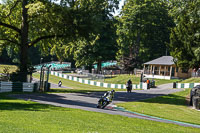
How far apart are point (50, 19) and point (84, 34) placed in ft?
13.6

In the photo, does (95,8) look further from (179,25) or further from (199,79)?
(199,79)

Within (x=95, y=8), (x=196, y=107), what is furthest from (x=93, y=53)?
(x=196, y=107)

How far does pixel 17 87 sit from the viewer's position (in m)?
24.7

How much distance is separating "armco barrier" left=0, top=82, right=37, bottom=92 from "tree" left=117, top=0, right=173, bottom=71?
3288 cm

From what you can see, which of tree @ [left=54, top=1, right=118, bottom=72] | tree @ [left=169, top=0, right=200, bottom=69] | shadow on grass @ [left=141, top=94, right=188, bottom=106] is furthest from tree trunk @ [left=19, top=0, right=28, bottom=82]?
tree @ [left=54, top=1, right=118, bottom=72]

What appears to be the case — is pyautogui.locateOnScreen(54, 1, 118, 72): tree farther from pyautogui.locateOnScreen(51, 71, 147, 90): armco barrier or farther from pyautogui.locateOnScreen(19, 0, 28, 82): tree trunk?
pyautogui.locateOnScreen(19, 0, 28, 82): tree trunk

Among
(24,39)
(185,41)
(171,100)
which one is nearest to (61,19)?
(24,39)

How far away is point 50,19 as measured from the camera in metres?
25.7

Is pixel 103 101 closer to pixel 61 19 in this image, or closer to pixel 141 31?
pixel 61 19

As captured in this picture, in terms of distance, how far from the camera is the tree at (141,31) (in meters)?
59.0

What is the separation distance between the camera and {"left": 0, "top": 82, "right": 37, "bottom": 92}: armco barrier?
78.2 feet

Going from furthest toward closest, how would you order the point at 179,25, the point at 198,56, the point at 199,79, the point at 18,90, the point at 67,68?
1. the point at 67,68
2. the point at 199,79
3. the point at 179,25
4. the point at 198,56
5. the point at 18,90

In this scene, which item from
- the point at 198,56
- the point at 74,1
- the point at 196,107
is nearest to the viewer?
the point at 196,107

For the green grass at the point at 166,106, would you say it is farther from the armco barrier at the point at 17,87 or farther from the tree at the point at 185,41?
the armco barrier at the point at 17,87
